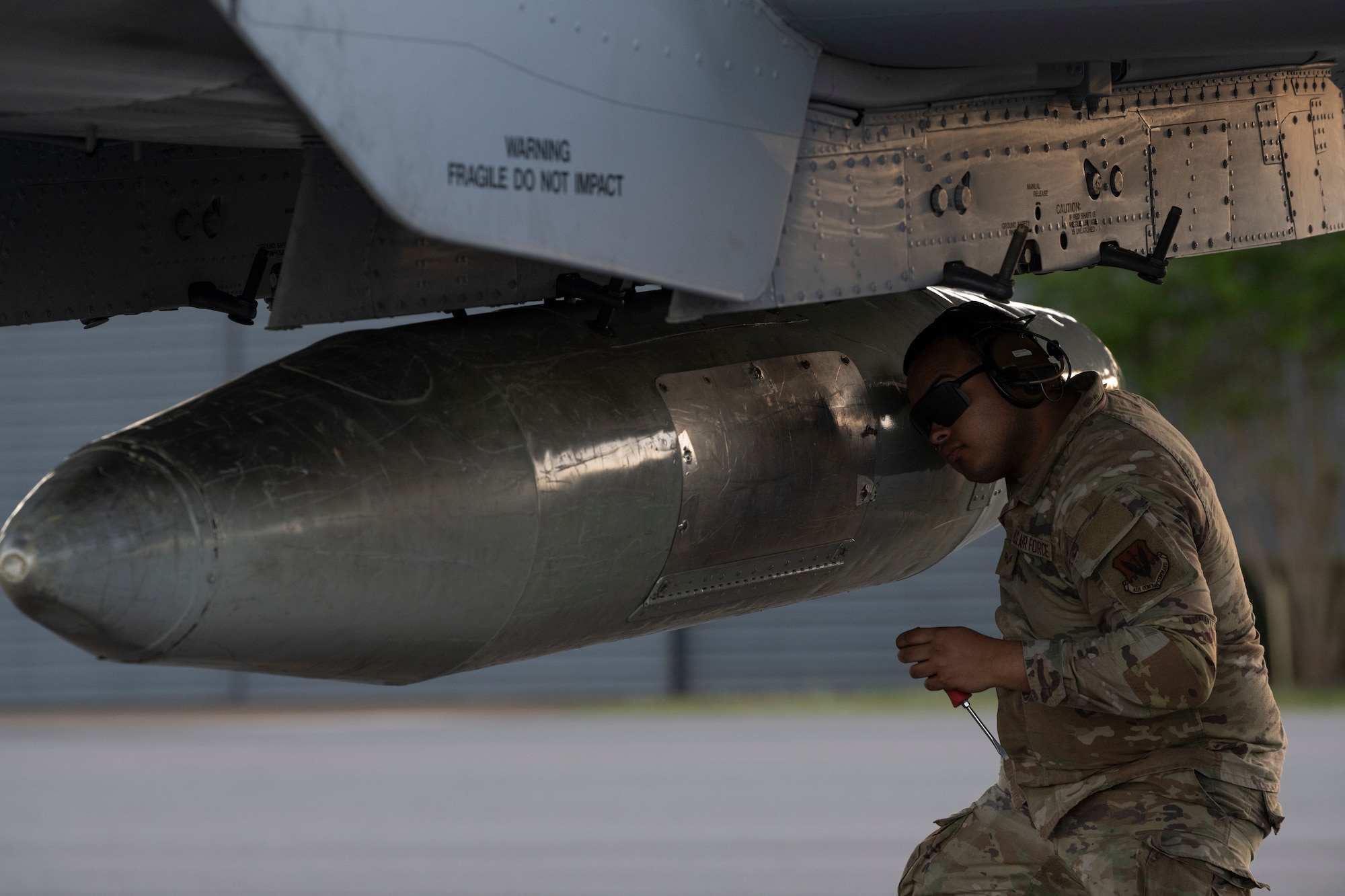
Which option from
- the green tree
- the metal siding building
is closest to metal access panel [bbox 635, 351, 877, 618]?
the green tree

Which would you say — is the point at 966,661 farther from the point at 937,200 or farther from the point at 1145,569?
the point at 937,200

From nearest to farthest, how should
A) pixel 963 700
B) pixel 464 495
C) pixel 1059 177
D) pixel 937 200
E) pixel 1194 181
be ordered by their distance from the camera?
pixel 464 495 < pixel 963 700 < pixel 937 200 < pixel 1059 177 < pixel 1194 181

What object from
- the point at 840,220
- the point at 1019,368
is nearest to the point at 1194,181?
the point at 1019,368

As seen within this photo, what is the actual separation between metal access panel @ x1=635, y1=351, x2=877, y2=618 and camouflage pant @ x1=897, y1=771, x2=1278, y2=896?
80 cm

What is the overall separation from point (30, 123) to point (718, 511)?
1.68 m

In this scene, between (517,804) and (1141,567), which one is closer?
(1141,567)

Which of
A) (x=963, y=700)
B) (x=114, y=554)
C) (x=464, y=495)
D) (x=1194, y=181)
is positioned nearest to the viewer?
(x=114, y=554)

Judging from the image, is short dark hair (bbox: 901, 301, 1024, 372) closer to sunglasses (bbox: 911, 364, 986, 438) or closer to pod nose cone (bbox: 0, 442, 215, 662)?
sunglasses (bbox: 911, 364, 986, 438)

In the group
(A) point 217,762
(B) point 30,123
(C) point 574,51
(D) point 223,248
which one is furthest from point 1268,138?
(A) point 217,762

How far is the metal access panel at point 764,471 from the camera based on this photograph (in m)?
3.61

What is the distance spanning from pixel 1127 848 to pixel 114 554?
7.21ft

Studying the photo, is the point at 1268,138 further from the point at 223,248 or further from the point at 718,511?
the point at 223,248

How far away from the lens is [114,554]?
2.70 m

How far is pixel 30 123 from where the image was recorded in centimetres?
268
